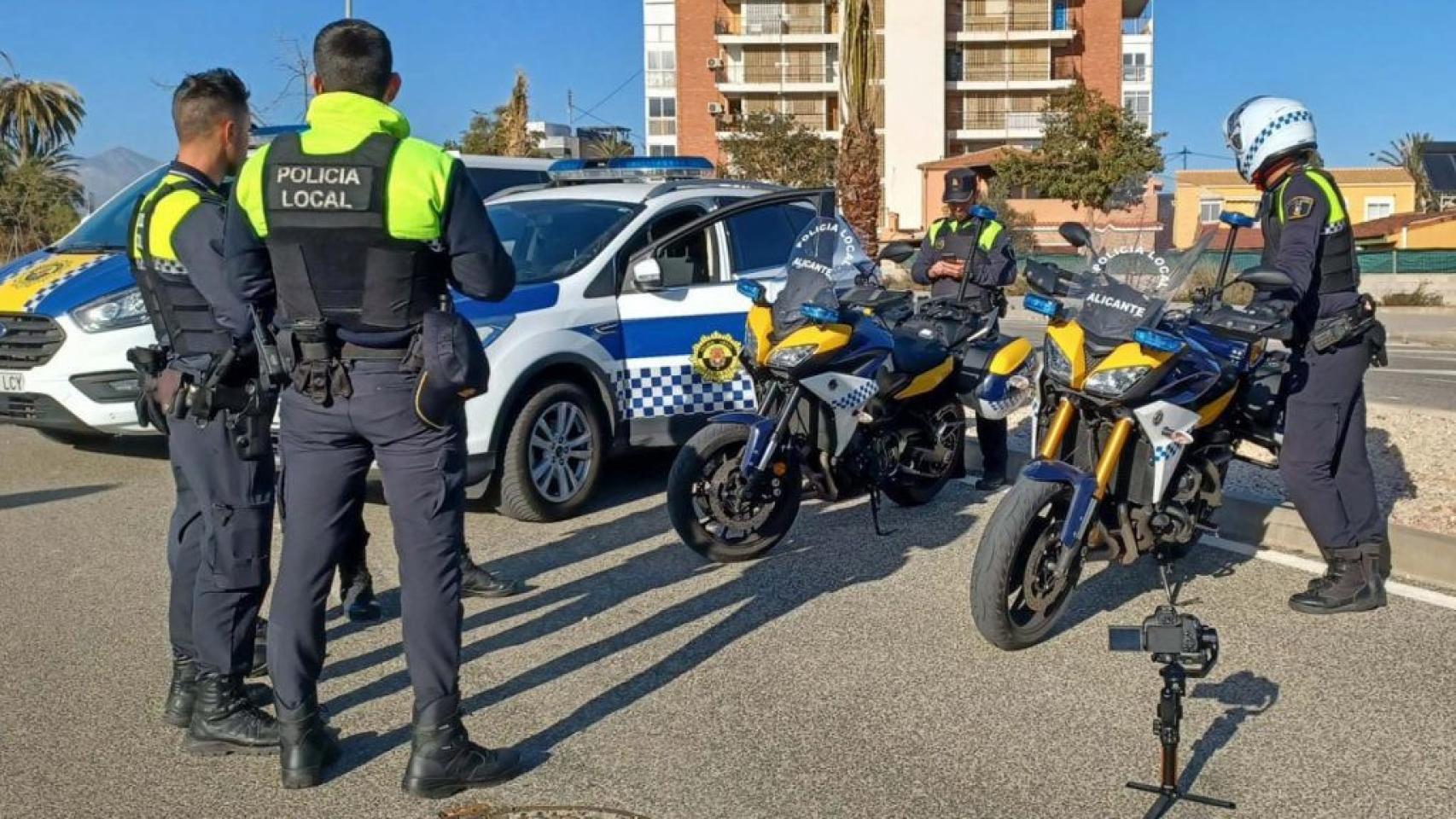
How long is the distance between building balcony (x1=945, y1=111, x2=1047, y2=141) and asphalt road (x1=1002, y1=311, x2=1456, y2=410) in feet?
142

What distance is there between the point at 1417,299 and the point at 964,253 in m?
22.7

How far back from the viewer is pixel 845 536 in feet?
21.9

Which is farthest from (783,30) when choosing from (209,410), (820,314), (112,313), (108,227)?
(209,410)

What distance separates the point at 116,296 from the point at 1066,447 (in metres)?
5.96

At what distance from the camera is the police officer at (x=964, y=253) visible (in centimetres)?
852

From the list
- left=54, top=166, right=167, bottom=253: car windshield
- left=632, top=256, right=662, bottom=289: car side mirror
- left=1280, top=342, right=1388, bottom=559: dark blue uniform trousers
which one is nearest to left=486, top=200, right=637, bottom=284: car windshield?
left=632, top=256, right=662, bottom=289: car side mirror

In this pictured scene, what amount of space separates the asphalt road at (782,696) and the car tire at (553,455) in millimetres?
422

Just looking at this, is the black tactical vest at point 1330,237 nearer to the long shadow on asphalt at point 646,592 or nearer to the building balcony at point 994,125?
the long shadow on asphalt at point 646,592

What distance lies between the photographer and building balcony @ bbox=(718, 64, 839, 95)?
67.2 metres

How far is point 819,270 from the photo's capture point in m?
6.34

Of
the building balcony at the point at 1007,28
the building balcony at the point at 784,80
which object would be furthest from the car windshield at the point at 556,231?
the building balcony at the point at 1007,28

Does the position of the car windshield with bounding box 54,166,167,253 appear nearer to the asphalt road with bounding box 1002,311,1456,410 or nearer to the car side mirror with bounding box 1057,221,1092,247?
the car side mirror with bounding box 1057,221,1092,247

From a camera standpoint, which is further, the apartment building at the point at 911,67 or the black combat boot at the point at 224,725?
the apartment building at the point at 911,67

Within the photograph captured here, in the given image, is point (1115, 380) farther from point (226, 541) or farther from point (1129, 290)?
point (226, 541)
